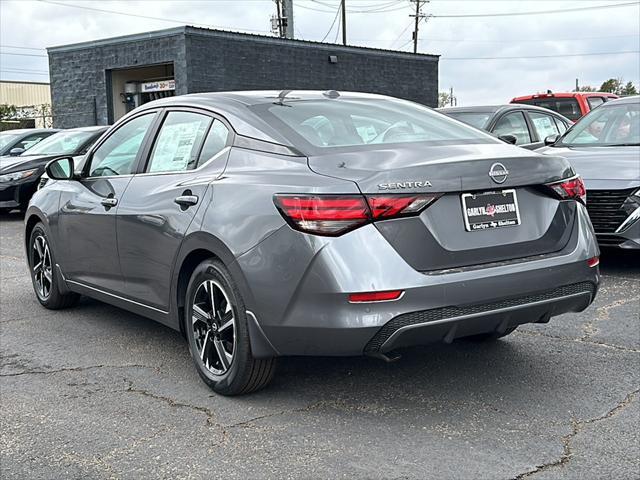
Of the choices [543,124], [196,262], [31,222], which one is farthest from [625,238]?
[31,222]

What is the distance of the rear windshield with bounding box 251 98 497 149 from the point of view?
4301mm

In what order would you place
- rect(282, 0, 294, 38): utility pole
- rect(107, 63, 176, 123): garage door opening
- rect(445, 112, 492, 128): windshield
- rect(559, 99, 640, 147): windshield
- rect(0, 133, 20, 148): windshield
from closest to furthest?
rect(559, 99, 640, 147): windshield → rect(445, 112, 492, 128): windshield → rect(0, 133, 20, 148): windshield → rect(107, 63, 176, 123): garage door opening → rect(282, 0, 294, 38): utility pole

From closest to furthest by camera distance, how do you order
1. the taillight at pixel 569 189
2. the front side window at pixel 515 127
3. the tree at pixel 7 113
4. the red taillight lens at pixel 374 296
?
the red taillight lens at pixel 374 296 < the taillight at pixel 569 189 < the front side window at pixel 515 127 < the tree at pixel 7 113

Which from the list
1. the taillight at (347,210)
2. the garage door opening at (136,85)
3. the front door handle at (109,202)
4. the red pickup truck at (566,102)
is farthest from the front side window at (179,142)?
the garage door opening at (136,85)

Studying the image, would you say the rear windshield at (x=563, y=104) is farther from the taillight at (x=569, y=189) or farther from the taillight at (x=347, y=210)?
the taillight at (x=347, y=210)

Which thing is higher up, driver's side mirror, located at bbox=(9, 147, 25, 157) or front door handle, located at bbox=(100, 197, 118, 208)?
driver's side mirror, located at bbox=(9, 147, 25, 157)

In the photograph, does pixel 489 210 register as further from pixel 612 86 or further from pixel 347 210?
pixel 612 86

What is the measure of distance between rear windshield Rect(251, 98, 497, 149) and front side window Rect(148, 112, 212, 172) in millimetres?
430

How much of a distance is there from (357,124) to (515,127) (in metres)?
6.79

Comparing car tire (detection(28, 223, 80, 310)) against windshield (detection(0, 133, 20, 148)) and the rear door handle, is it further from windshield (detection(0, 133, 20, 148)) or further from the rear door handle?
windshield (detection(0, 133, 20, 148))

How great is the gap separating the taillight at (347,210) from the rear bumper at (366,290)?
Result: 0.15 feet

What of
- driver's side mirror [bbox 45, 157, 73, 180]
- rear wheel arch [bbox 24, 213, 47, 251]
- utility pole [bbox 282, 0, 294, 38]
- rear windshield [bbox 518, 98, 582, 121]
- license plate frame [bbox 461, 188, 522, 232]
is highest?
utility pole [bbox 282, 0, 294, 38]

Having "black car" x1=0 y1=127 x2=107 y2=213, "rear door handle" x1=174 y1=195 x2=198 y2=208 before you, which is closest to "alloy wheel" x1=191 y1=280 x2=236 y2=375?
"rear door handle" x1=174 y1=195 x2=198 y2=208

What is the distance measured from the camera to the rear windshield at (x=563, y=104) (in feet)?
51.8
